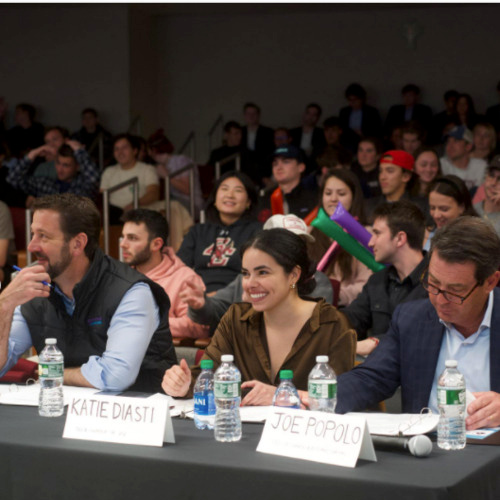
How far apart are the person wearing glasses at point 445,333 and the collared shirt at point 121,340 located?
680 mm

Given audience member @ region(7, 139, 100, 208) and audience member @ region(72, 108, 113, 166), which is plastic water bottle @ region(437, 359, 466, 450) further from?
audience member @ region(72, 108, 113, 166)

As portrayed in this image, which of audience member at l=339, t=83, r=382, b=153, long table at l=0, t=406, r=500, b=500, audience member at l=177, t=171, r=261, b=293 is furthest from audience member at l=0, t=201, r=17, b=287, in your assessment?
audience member at l=339, t=83, r=382, b=153

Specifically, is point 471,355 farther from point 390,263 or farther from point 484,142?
point 484,142

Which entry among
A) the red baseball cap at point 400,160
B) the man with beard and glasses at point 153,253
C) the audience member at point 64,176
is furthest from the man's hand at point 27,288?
the audience member at point 64,176

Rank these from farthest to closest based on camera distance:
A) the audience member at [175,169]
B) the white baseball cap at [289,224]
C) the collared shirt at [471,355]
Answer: the audience member at [175,169]
the white baseball cap at [289,224]
the collared shirt at [471,355]

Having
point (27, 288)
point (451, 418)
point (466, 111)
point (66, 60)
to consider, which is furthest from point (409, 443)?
point (66, 60)

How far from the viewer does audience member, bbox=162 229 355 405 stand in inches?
111

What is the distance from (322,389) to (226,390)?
0.81ft

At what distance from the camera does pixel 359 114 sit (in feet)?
32.5

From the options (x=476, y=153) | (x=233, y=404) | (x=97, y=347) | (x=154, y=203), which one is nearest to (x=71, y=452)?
(x=233, y=404)

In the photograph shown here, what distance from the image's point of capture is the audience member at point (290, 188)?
605 cm

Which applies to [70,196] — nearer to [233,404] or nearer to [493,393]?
[233,404]

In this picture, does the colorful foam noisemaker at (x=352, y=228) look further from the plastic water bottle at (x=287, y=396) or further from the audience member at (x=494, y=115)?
the audience member at (x=494, y=115)

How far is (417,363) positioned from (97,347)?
1.07 m
